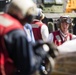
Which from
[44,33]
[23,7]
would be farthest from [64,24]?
[23,7]

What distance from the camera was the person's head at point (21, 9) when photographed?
4.05 m

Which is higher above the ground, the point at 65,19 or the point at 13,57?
the point at 13,57

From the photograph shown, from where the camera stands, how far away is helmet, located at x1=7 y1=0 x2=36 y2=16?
405 cm

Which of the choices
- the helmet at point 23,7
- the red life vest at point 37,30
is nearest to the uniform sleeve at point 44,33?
the red life vest at point 37,30

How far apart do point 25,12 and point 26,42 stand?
11.4 inches

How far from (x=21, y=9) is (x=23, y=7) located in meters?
0.02

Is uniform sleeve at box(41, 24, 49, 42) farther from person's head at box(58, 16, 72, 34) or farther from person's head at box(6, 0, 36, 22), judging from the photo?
person's head at box(6, 0, 36, 22)

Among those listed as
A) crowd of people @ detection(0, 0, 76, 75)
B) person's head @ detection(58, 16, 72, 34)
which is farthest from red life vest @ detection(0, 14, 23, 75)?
person's head @ detection(58, 16, 72, 34)

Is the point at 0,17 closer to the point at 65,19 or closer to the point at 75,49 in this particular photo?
the point at 75,49

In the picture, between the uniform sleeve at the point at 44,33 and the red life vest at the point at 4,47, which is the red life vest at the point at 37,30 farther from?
the red life vest at the point at 4,47

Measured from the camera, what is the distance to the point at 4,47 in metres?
3.98

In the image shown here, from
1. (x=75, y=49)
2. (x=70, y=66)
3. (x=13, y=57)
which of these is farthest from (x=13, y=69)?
(x=75, y=49)

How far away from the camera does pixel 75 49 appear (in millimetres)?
5250

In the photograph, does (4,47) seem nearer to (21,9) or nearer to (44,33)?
(21,9)
